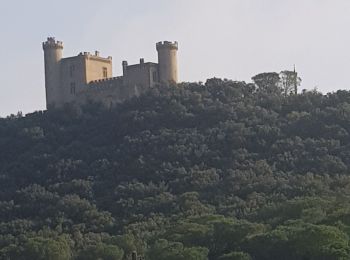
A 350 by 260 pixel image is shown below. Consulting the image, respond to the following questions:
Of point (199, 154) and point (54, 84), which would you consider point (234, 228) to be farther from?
point (54, 84)

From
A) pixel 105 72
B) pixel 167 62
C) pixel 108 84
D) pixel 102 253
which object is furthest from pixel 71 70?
pixel 102 253

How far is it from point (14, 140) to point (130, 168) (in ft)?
36.0

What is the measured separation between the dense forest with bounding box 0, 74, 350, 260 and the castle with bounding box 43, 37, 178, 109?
162 centimetres

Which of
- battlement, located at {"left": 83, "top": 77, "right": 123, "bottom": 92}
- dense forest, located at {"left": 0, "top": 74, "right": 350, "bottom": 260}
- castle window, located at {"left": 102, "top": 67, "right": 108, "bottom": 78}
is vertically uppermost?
castle window, located at {"left": 102, "top": 67, "right": 108, "bottom": 78}

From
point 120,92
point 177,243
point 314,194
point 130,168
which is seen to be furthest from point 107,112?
point 177,243

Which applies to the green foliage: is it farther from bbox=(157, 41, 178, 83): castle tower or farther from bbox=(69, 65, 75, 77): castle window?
bbox=(69, 65, 75, 77): castle window

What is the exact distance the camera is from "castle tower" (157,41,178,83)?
83938mm

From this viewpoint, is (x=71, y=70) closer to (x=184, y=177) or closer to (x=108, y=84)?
(x=108, y=84)

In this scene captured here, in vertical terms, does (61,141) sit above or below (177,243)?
above

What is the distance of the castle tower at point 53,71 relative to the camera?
86000mm

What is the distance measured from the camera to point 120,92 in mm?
84375

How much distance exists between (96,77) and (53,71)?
305 cm

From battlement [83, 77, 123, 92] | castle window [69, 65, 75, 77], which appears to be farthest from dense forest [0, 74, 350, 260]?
castle window [69, 65, 75, 77]

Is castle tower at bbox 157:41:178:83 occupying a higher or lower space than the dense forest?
higher
